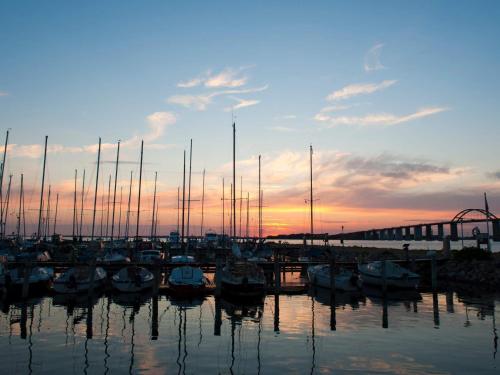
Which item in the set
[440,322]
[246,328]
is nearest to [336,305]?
[440,322]

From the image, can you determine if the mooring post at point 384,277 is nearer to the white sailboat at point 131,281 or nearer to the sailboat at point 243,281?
the sailboat at point 243,281

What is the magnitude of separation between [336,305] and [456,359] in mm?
14258

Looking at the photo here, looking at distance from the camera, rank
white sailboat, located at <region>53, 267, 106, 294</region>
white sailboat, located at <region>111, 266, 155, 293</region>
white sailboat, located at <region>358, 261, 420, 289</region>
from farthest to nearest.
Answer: white sailboat, located at <region>358, 261, 420, 289</region> → white sailboat, located at <region>111, 266, 155, 293</region> → white sailboat, located at <region>53, 267, 106, 294</region>

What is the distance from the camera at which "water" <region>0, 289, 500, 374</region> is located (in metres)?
18.0

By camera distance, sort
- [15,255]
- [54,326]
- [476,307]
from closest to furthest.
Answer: [54,326], [476,307], [15,255]

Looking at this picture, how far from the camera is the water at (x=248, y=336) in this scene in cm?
1803

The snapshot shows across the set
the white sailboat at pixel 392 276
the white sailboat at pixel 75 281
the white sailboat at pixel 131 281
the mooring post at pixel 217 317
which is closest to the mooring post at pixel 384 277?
the white sailboat at pixel 392 276

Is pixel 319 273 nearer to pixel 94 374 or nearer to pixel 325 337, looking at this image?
pixel 325 337

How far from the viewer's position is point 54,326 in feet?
81.9

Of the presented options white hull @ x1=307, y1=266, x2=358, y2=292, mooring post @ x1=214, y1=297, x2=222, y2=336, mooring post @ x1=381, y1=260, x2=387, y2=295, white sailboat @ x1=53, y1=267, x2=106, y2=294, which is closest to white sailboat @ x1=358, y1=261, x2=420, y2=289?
mooring post @ x1=381, y1=260, x2=387, y2=295

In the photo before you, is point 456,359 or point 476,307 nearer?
point 456,359

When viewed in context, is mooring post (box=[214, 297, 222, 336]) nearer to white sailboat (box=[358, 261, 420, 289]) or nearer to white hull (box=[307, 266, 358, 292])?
white hull (box=[307, 266, 358, 292])

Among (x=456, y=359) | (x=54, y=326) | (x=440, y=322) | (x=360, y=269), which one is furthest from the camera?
(x=360, y=269)

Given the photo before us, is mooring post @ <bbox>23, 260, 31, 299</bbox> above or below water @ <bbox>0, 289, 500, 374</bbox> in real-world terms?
above
